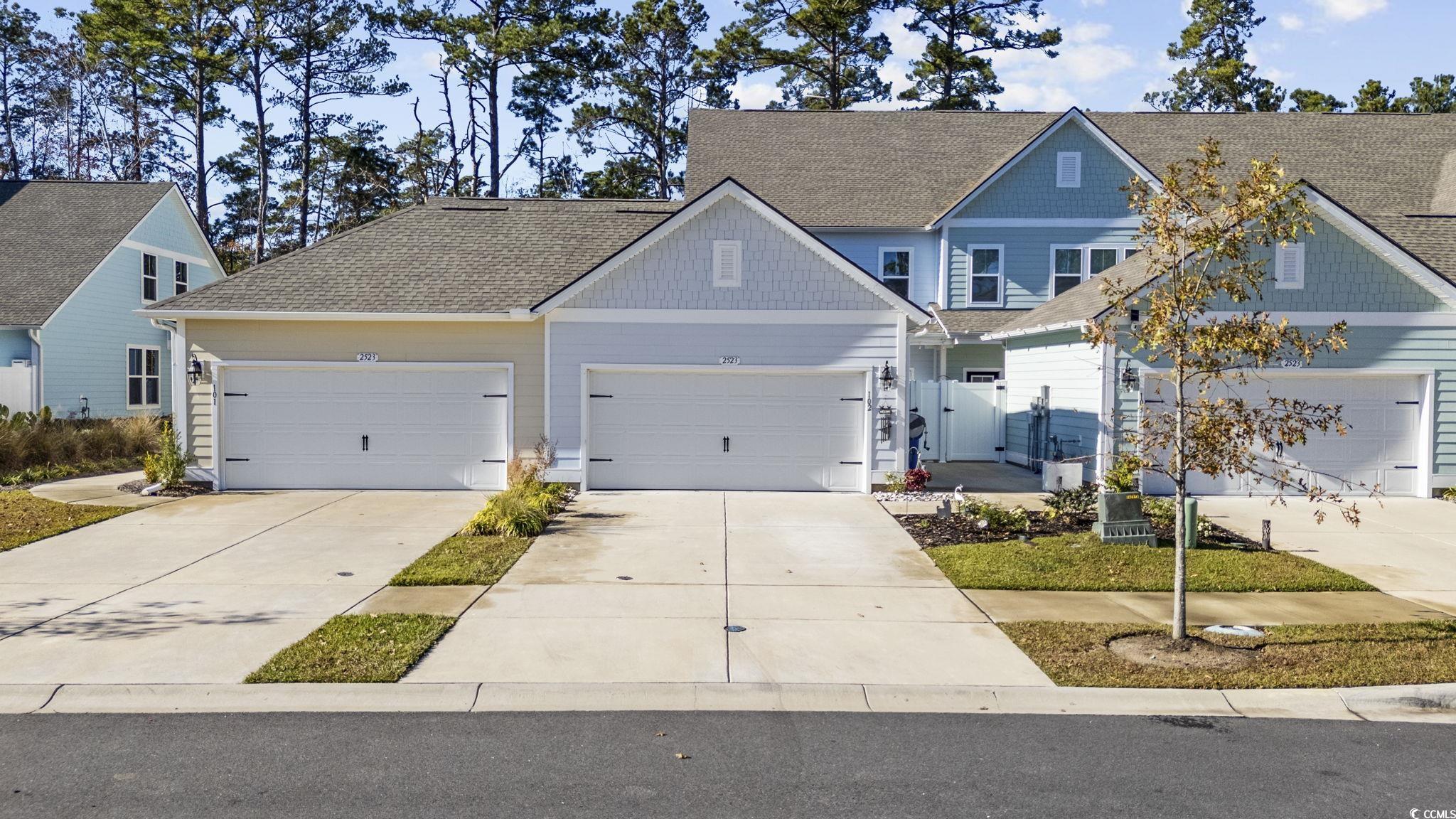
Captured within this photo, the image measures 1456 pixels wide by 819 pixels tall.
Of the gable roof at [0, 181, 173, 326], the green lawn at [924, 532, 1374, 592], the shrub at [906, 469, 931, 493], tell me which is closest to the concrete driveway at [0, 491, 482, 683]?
the green lawn at [924, 532, 1374, 592]

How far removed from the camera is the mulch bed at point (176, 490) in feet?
54.1

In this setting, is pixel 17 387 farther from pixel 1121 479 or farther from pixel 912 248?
pixel 1121 479

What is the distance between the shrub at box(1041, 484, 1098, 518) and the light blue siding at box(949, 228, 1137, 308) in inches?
413

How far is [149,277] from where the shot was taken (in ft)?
93.4

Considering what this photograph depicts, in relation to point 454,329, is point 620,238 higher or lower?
higher

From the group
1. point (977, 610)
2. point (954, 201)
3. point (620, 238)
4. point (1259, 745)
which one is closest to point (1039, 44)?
point (954, 201)

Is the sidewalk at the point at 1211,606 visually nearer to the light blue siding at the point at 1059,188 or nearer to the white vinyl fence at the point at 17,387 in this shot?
the light blue siding at the point at 1059,188

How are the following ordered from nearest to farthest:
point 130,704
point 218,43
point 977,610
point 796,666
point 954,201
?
point 130,704
point 796,666
point 977,610
point 954,201
point 218,43

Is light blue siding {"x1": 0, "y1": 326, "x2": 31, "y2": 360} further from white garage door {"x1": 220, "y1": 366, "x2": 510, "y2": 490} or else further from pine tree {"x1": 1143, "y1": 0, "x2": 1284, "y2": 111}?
pine tree {"x1": 1143, "y1": 0, "x2": 1284, "y2": 111}

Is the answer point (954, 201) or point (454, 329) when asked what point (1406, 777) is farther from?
point (954, 201)

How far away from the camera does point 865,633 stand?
8469 millimetres

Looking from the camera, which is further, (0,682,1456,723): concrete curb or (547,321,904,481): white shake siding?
(547,321,904,481): white shake siding

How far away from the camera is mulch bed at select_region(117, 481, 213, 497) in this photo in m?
16.5

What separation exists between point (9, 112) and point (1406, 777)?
56738 mm
